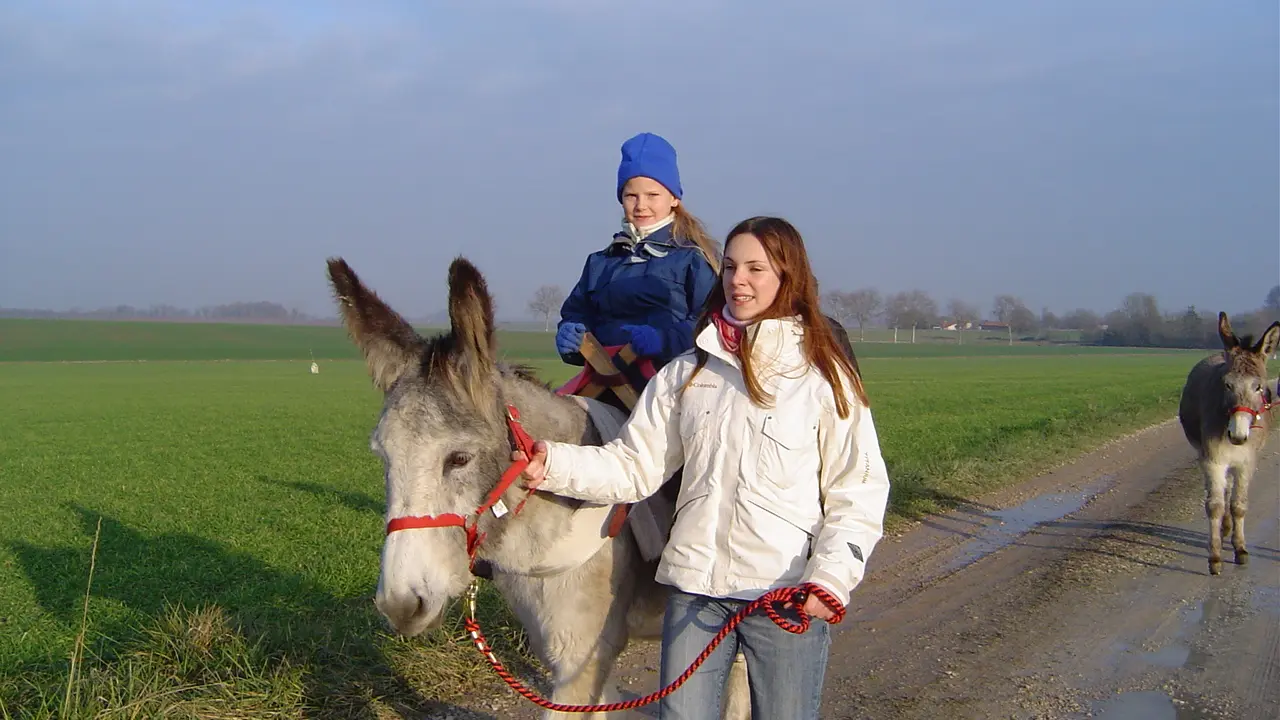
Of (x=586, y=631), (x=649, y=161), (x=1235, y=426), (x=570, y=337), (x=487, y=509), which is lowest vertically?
(x=586, y=631)

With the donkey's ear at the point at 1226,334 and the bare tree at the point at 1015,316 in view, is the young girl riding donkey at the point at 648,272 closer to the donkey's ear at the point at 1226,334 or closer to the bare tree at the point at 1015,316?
the donkey's ear at the point at 1226,334

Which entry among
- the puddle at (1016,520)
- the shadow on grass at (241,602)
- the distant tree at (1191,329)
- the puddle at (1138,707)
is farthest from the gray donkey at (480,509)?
the distant tree at (1191,329)

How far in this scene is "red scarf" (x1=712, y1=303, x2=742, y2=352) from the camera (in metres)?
2.91

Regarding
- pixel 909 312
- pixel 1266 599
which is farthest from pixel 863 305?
pixel 1266 599

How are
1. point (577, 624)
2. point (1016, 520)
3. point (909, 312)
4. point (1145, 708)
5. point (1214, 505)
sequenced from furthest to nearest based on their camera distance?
point (909, 312) → point (1016, 520) → point (1214, 505) → point (1145, 708) → point (577, 624)

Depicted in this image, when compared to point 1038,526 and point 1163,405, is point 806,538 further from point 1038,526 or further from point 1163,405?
point 1163,405

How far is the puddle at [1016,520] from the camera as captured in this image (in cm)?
842

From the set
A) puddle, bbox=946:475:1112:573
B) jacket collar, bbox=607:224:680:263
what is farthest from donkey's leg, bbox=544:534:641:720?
puddle, bbox=946:475:1112:573

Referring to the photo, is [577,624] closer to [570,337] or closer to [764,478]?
[764,478]

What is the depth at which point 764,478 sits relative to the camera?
2.79 metres

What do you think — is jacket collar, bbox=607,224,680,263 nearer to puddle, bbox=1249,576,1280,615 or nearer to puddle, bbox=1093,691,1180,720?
puddle, bbox=1093,691,1180,720

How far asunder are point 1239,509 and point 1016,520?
210cm

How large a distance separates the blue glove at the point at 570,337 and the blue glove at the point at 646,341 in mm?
225

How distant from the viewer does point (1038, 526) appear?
31.5ft
